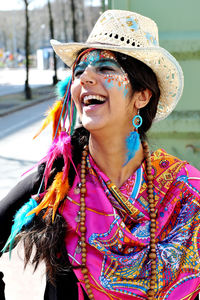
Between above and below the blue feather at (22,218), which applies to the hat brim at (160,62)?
above

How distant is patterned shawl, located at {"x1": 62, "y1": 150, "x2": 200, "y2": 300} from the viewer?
1.66 metres

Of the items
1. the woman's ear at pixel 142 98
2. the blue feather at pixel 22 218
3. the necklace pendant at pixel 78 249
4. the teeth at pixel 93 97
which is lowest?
the necklace pendant at pixel 78 249

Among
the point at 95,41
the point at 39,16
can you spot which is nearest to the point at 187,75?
the point at 95,41

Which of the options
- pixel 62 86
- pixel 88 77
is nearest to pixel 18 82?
pixel 62 86

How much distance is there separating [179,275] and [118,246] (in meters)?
0.23

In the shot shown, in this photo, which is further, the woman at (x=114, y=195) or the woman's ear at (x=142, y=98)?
the woman's ear at (x=142, y=98)

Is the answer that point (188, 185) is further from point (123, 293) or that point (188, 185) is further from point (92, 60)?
point (92, 60)

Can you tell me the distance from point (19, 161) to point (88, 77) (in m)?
6.91

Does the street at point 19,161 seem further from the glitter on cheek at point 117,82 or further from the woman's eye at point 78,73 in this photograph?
the glitter on cheek at point 117,82

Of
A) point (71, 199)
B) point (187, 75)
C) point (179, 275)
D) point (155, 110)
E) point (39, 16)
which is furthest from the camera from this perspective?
point (39, 16)

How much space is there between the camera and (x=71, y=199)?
5.83 feet

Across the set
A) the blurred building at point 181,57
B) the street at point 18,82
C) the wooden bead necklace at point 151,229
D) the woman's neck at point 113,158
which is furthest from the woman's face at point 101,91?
the street at point 18,82

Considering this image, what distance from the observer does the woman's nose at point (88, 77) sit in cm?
170

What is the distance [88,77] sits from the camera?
1.70 meters
